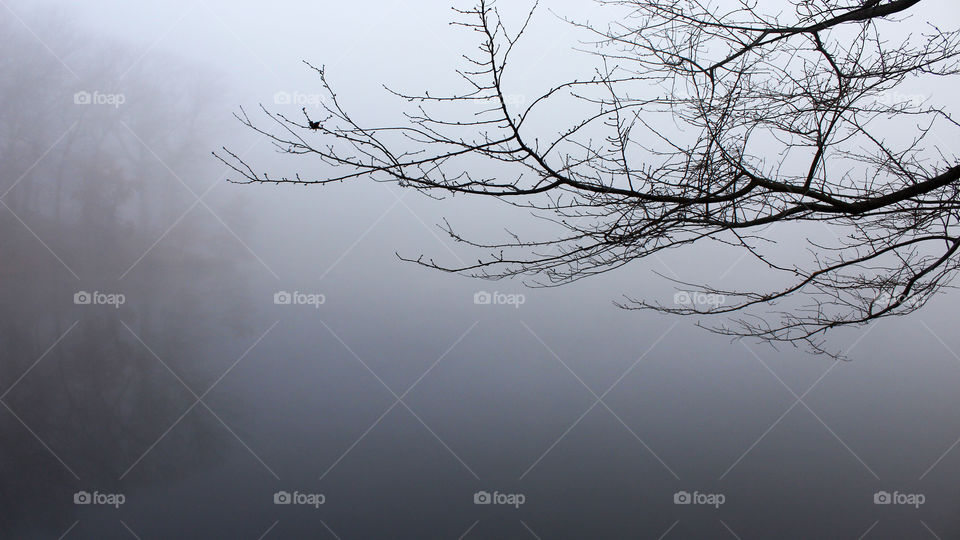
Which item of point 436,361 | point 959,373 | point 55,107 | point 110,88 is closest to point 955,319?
point 959,373

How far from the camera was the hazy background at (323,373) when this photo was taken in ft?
13.9

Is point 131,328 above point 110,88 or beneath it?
beneath

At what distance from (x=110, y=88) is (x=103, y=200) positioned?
0.65 m

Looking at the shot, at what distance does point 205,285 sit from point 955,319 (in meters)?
4.38

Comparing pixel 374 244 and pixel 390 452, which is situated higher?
pixel 374 244

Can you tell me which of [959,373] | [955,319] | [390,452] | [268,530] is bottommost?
[268,530]

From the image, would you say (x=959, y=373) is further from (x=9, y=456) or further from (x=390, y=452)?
(x=9, y=456)

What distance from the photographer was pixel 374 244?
4.31m

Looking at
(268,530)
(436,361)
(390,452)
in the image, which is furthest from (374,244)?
(268,530)

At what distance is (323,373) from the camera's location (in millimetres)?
4281

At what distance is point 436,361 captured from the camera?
14.1 ft

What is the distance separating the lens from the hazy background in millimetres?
4250

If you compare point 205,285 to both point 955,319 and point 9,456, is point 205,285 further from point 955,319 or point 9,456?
point 955,319

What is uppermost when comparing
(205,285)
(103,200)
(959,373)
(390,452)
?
(103,200)
